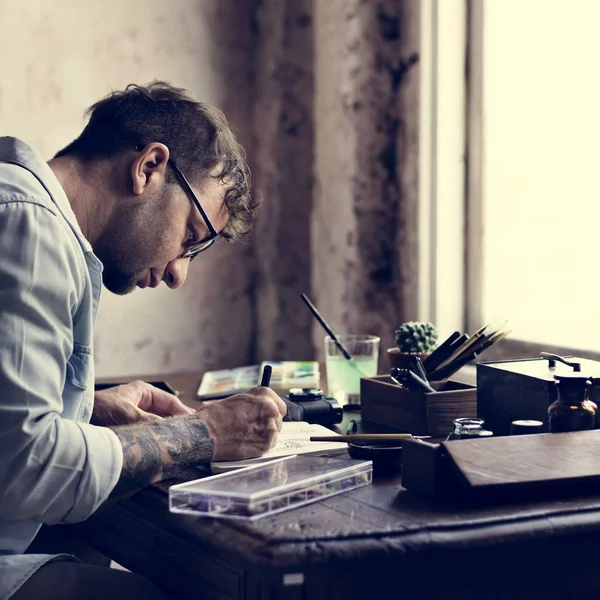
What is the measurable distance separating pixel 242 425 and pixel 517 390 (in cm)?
Result: 46

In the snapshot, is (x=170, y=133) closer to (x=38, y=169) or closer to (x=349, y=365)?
(x=38, y=169)

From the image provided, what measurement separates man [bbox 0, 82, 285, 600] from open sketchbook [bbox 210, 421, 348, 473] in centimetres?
2

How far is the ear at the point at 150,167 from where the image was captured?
5.13ft

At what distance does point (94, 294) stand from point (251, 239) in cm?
202

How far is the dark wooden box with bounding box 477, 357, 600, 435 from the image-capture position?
54.9 inches

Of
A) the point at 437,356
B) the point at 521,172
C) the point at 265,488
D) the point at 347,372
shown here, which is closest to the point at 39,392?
the point at 265,488

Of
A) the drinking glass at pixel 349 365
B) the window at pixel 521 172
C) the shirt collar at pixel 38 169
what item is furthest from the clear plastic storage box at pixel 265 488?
the window at pixel 521 172

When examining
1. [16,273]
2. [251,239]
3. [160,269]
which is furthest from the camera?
[251,239]

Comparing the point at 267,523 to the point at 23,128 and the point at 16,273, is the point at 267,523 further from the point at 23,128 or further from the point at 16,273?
the point at 23,128

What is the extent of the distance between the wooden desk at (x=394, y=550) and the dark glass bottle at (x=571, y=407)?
205 mm

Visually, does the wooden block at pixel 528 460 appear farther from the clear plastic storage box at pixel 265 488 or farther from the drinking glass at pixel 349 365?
the drinking glass at pixel 349 365

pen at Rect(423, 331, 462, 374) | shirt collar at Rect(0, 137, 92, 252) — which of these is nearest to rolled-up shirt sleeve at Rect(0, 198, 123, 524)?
shirt collar at Rect(0, 137, 92, 252)

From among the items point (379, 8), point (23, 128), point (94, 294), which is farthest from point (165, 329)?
point (94, 294)

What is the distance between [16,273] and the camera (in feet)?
3.77
